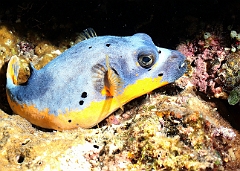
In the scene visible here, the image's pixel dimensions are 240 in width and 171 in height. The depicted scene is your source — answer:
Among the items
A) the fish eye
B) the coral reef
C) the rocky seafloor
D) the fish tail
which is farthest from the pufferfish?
the coral reef

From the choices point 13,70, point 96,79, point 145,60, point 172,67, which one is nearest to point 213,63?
point 172,67

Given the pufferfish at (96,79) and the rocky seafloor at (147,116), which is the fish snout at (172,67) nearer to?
the pufferfish at (96,79)

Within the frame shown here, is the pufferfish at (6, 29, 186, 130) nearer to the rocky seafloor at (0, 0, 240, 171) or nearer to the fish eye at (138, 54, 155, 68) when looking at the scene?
the fish eye at (138, 54, 155, 68)

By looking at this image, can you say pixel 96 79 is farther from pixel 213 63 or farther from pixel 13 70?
pixel 213 63

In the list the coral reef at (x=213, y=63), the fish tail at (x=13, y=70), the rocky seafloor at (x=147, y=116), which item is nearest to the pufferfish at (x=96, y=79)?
the rocky seafloor at (x=147, y=116)

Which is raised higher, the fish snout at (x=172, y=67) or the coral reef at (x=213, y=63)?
the fish snout at (x=172, y=67)

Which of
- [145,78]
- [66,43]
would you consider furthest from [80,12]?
[145,78]

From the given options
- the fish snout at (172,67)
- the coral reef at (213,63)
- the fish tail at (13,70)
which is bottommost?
the coral reef at (213,63)
